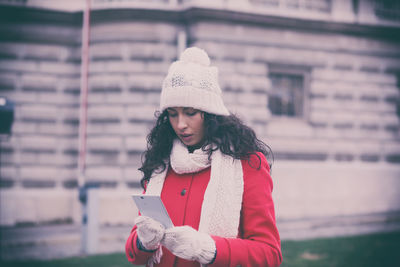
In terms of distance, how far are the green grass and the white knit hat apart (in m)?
4.06

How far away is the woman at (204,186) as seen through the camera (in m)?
1.54

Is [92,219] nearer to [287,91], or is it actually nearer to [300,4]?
[287,91]

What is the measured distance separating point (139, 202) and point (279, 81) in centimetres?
802

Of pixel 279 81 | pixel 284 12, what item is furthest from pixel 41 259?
pixel 284 12

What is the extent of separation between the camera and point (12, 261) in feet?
17.9

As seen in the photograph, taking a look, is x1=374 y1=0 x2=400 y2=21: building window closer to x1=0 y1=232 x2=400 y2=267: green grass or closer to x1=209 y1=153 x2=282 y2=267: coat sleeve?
x1=0 y1=232 x2=400 y2=267: green grass

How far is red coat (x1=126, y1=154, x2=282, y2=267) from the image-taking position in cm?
155

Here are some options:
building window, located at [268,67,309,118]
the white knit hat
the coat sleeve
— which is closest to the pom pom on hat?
the white knit hat

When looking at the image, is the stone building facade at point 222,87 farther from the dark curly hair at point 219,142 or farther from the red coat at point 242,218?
the red coat at point 242,218

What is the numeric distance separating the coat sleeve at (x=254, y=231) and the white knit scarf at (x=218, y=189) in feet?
0.14

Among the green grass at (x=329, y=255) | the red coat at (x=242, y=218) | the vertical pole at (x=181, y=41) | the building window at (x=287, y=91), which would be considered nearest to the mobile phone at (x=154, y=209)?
the red coat at (x=242, y=218)

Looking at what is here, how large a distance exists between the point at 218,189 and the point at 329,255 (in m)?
4.89

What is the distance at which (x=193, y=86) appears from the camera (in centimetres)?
185

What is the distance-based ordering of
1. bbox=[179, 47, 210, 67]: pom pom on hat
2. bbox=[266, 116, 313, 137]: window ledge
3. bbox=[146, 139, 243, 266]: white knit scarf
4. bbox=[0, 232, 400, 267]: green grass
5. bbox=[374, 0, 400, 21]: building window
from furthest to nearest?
bbox=[374, 0, 400, 21]: building window
bbox=[266, 116, 313, 137]: window ledge
bbox=[0, 232, 400, 267]: green grass
bbox=[179, 47, 210, 67]: pom pom on hat
bbox=[146, 139, 243, 266]: white knit scarf
